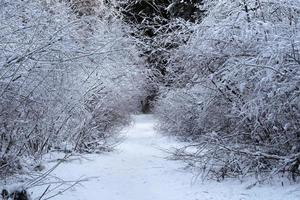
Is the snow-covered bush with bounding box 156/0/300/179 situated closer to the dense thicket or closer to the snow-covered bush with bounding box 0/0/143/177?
the dense thicket

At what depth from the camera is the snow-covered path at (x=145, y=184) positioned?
7.79m

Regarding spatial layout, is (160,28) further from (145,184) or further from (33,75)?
(33,75)

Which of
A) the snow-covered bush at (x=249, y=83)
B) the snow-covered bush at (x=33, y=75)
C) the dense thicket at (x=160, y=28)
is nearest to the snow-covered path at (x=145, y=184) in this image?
the snow-covered bush at (x=249, y=83)

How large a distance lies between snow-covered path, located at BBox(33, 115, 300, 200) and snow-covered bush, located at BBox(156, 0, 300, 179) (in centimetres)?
47

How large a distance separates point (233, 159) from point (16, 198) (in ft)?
12.8

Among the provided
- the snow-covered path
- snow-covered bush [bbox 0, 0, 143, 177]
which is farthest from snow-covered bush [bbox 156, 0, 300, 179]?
snow-covered bush [bbox 0, 0, 143, 177]

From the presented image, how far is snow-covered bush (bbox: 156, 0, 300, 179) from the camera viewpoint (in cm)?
732

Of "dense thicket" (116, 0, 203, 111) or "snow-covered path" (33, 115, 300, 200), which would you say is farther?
"dense thicket" (116, 0, 203, 111)

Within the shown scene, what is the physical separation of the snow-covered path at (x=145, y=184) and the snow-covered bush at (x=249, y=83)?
0.47 metres

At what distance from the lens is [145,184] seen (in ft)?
30.8

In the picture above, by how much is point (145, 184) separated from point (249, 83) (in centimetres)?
275

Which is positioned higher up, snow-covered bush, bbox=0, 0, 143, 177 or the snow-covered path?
snow-covered bush, bbox=0, 0, 143, 177

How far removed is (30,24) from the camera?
751 cm

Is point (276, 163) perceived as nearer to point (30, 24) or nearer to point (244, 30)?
point (244, 30)
